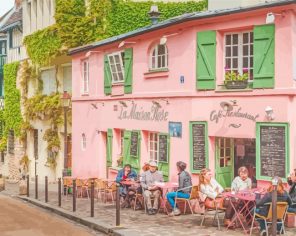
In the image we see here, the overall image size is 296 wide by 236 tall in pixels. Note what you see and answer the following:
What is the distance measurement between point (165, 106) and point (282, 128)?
169 inches

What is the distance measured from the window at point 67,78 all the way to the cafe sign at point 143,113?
28.6 ft

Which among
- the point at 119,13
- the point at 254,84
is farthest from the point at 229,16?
the point at 119,13

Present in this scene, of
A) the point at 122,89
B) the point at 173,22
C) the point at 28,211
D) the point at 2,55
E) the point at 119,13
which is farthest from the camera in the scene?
the point at 2,55

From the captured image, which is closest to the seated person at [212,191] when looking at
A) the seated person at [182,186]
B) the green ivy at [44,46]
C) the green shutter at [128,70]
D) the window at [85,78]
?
the seated person at [182,186]

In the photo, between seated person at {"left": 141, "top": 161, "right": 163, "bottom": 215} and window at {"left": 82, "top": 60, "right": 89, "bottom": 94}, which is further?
window at {"left": 82, "top": 60, "right": 89, "bottom": 94}

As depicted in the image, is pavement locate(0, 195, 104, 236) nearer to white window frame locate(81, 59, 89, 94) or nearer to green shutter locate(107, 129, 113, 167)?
green shutter locate(107, 129, 113, 167)

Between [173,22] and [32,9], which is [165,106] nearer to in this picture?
[173,22]

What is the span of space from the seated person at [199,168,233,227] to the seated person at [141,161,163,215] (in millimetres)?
1797

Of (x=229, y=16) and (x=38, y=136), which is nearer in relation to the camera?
(x=229, y=16)

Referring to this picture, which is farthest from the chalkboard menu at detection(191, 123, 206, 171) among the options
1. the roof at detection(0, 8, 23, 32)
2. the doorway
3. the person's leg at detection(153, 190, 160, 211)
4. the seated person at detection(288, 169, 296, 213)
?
the roof at detection(0, 8, 23, 32)

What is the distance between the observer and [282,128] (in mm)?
13398

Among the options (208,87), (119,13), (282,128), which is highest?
(119,13)

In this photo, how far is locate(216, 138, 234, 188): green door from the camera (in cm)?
1541

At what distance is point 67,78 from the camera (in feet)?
92.3
